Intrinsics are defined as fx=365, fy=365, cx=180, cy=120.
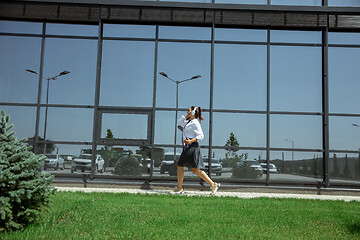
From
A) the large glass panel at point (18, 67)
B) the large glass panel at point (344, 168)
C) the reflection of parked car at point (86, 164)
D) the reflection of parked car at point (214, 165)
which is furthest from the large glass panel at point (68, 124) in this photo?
the large glass panel at point (344, 168)

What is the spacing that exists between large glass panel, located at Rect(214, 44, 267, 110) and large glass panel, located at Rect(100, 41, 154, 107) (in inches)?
74.1

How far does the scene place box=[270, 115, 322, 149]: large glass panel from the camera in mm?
9695

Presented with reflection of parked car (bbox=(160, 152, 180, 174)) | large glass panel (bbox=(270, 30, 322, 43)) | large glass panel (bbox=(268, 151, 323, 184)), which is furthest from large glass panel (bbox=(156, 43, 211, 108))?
large glass panel (bbox=(268, 151, 323, 184))

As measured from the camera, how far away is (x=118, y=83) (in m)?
10.0

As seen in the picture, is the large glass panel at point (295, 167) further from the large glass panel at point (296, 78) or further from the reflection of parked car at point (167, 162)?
the reflection of parked car at point (167, 162)

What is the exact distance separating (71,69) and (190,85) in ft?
10.9

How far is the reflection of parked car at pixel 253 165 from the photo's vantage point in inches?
380

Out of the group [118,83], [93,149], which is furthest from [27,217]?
[118,83]

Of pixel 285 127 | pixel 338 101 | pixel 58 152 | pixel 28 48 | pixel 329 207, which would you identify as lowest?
pixel 329 207

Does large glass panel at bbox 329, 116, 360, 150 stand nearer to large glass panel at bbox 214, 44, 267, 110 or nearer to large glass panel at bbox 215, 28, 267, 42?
large glass panel at bbox 214, 44, 267, 110

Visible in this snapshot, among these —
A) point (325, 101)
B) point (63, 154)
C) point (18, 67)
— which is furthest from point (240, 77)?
point (18, 67)

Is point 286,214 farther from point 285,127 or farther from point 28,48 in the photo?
point 28,48

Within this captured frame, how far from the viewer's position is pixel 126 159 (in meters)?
9.66

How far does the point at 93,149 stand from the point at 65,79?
2106mm
